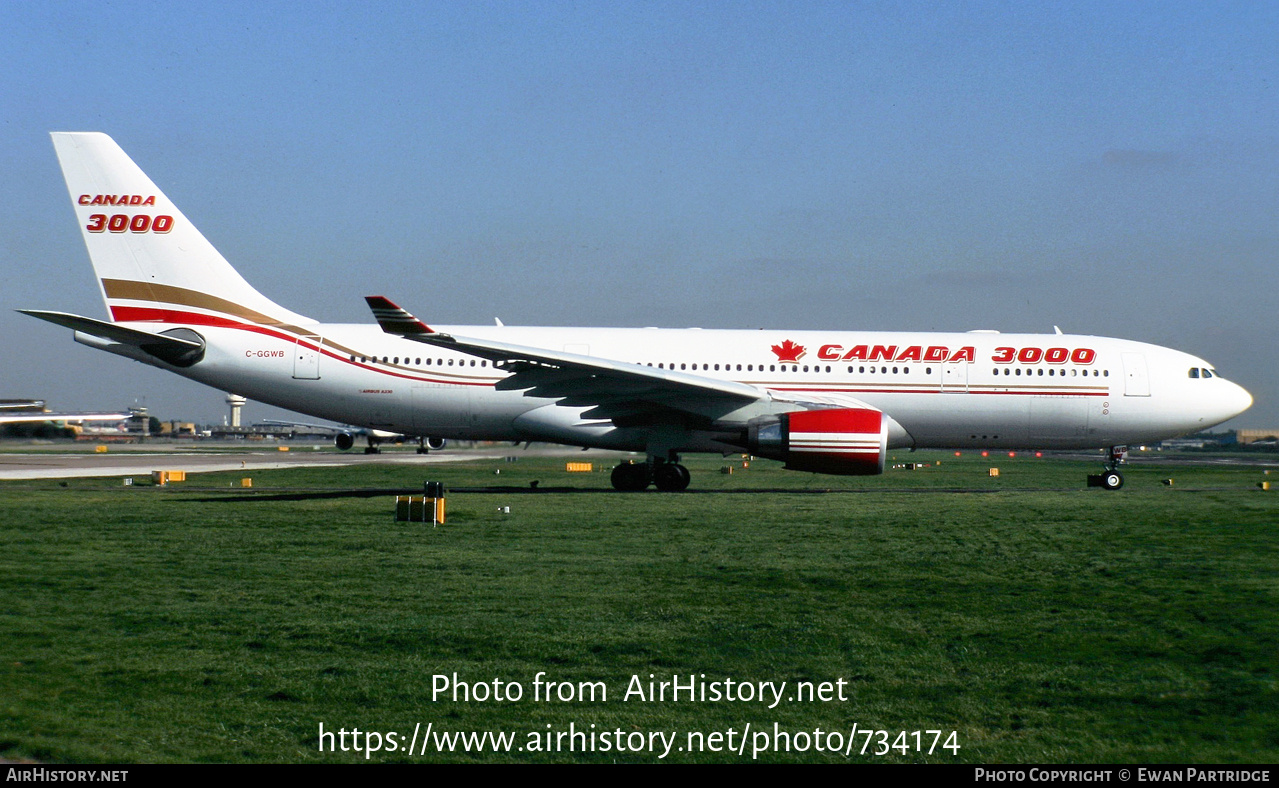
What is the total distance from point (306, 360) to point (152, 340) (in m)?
3.13

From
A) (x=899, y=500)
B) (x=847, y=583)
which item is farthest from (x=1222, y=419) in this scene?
(x=847, y=583)

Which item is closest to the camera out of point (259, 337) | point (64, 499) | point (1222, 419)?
point (64, 499)

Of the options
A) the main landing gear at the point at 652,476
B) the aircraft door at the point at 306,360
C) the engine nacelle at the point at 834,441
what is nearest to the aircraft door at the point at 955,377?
the engine nacelle at the point at 834,441

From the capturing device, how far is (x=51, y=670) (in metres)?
5.88

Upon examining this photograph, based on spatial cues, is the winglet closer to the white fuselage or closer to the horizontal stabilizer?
the white fuselage

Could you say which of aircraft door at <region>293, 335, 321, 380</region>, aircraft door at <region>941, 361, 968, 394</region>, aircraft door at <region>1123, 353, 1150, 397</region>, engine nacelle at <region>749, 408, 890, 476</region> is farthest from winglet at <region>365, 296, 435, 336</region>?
aircraft door at <region>1123, 353, 1150, 397</region>

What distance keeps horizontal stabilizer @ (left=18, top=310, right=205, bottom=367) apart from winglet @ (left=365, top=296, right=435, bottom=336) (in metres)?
6.12

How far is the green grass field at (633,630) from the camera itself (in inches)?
200

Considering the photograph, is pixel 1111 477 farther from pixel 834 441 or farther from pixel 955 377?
pixel 834 441

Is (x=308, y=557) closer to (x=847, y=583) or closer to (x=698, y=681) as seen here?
(x=847, y=583)

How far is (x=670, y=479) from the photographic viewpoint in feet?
71.8

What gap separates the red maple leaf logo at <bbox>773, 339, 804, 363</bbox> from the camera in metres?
23.1

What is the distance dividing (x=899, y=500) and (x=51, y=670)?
1570cm

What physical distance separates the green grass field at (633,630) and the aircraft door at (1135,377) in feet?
32.3
